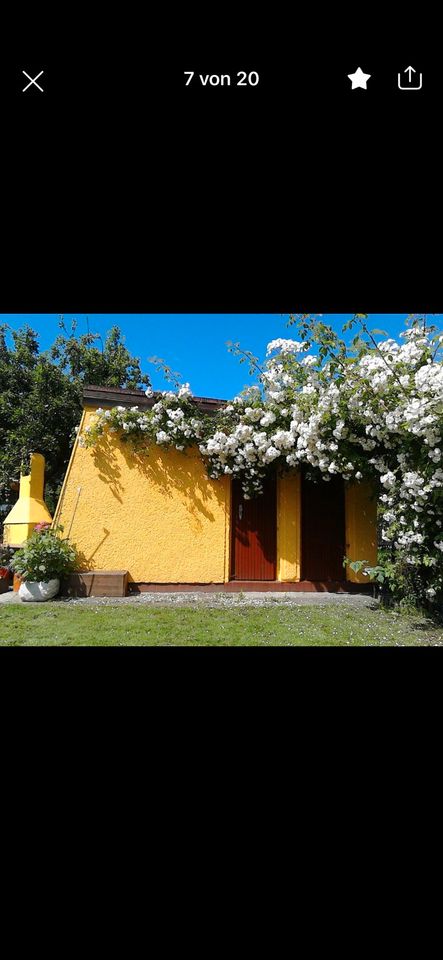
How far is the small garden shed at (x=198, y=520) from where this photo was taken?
5840 millimetres

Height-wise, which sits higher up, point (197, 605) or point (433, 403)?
point (433, 403)

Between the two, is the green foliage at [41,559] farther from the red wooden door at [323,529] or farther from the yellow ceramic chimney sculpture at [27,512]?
the red wooden door at [323,529]

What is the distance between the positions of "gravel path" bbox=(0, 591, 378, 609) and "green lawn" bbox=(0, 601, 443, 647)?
225mm

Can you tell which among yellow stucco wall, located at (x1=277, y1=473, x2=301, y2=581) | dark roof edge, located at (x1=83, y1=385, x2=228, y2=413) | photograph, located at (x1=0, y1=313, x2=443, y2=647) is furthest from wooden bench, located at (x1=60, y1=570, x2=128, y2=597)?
dark roof edge, located at (x1=83, y1=385, x2=228, y2=413)

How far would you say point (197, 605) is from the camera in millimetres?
5031

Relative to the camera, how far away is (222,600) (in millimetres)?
5371

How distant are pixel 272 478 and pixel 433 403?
9.45 feet

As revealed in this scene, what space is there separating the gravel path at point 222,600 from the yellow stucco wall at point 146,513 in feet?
1.29
